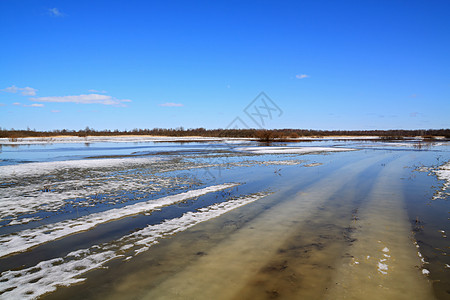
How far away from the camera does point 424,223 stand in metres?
6.00

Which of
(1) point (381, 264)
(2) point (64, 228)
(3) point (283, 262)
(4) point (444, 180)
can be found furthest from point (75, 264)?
(4) point (444, 180)

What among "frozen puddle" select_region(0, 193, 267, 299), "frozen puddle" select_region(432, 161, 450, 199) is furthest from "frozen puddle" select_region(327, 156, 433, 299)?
"frozen puddle" select_region(0, 193, 267, 299)

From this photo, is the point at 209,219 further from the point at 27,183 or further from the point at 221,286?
the point at 27,183

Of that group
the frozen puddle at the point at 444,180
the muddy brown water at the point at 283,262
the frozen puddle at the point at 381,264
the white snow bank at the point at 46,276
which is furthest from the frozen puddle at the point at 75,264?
the frozen puddle at the point at 444,180

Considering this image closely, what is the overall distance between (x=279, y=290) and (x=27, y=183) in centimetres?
1104

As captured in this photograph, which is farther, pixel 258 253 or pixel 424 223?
pixel 424 223

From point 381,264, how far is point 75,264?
4.72 meters

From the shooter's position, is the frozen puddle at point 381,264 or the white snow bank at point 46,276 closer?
the frozen puddle at point 381,264

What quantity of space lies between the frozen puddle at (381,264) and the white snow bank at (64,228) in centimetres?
496

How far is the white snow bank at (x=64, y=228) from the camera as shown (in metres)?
4.98

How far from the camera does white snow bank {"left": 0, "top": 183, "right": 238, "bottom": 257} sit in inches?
196

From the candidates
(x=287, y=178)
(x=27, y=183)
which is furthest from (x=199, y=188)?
(x=27, y=183)

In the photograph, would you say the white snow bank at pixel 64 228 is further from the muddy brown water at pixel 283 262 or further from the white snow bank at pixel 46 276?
the muddy brown water at pixel 283 262

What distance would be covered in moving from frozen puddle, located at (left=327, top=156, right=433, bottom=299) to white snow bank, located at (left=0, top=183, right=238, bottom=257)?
4.96 metres
